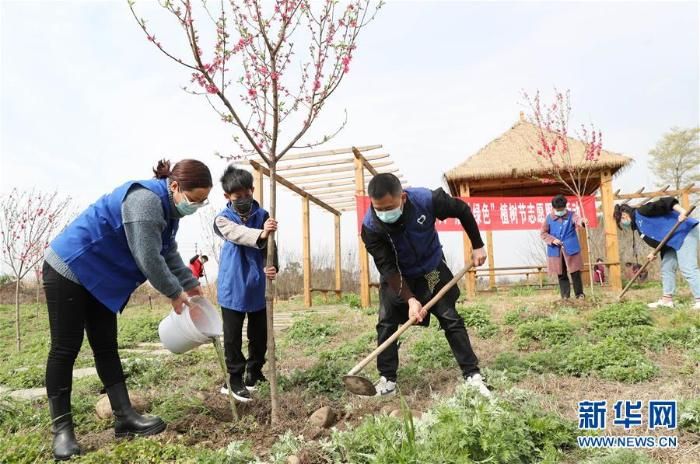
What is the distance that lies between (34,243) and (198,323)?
8.03m

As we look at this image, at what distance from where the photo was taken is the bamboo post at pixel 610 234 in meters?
9.77

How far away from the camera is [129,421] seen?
2834 millimetres

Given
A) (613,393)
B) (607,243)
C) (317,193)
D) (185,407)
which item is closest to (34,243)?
(317,193)

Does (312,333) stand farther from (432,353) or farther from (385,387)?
(385,387)

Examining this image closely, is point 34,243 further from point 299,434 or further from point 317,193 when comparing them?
point 299,434

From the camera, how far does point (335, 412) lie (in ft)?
9.79

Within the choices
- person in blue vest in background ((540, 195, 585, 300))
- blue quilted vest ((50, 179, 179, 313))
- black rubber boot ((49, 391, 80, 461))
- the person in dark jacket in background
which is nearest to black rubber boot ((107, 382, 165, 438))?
black rubber boot ((49, 391, 80, 461))

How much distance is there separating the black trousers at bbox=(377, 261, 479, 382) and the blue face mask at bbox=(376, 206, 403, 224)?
1.67 ft

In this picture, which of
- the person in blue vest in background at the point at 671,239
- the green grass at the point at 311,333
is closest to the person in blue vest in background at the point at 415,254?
the green grass at the point at 311,333

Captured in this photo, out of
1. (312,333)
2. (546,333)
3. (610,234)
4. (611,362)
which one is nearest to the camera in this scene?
(611,362)

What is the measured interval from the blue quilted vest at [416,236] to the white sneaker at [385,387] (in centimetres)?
81

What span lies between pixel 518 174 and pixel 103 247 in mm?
9403

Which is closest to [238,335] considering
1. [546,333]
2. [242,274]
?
[242,274]

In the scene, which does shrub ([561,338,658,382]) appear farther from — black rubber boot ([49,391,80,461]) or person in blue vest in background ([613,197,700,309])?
black rubber boot ([49,391,80,461])
